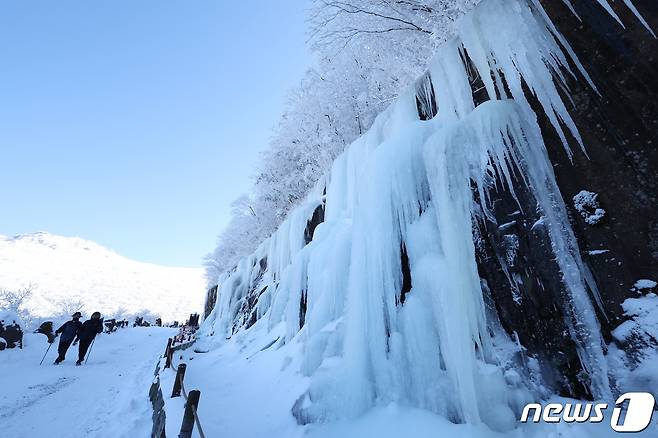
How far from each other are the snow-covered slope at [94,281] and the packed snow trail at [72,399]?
195 feet

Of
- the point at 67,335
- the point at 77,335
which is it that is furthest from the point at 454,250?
the point at 67,335

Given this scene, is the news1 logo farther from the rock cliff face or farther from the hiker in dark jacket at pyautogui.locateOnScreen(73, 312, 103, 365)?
the hiker in dark jacket at pyautogui.locateOnScreen(73, 312, 103, 365)

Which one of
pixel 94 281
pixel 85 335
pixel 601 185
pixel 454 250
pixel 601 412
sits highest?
pixel 94 281

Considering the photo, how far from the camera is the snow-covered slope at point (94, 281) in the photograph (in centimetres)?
7556

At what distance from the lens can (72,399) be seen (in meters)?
5.40

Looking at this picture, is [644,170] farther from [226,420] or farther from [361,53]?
[361,53]

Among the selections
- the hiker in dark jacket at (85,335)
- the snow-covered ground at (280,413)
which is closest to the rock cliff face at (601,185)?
the snow-covered ground at (280,413)

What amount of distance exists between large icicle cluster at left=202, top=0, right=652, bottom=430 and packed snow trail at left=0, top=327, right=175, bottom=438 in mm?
2877

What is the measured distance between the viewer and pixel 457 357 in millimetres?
2580

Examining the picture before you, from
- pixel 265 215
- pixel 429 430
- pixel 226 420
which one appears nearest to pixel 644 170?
pixel 429 430

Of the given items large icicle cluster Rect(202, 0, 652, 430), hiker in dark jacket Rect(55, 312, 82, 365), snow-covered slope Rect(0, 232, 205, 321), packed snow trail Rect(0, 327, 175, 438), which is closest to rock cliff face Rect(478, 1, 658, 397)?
large icicle cluster Rect(202, 0, 652, 430)

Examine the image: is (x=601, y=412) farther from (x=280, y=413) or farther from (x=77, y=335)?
(x=77, y=335)

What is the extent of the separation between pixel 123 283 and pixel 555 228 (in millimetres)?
120559

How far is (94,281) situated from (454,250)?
4666 inches
